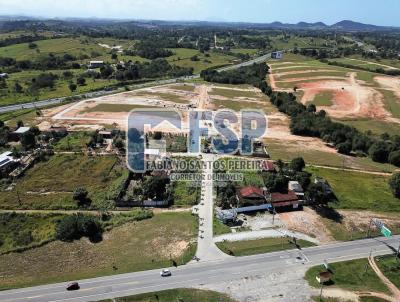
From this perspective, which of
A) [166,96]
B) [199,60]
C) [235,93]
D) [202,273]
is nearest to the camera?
[202,273]

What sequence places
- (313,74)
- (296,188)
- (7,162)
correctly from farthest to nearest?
(313,74) < (7,162) < (296,188)

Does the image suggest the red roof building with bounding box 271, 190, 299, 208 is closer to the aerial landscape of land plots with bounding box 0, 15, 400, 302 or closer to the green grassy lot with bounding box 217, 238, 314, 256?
the aerial landscape of land plots with bounding box 0, 15, 400, 302

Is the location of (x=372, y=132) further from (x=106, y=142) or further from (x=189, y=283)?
(x=189, y=283)

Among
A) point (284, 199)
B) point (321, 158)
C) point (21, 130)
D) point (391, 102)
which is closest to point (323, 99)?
point (391, 102)

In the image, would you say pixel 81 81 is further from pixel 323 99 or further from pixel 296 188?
pixel 296 188

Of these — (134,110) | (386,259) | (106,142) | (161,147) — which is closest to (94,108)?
(134,110)

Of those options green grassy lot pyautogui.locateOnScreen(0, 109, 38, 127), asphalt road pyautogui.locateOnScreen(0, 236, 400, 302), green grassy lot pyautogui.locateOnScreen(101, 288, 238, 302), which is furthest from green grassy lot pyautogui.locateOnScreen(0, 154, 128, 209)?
green grassy lot pyautogui.locateOnScreen(0, 109, 38, 127)
